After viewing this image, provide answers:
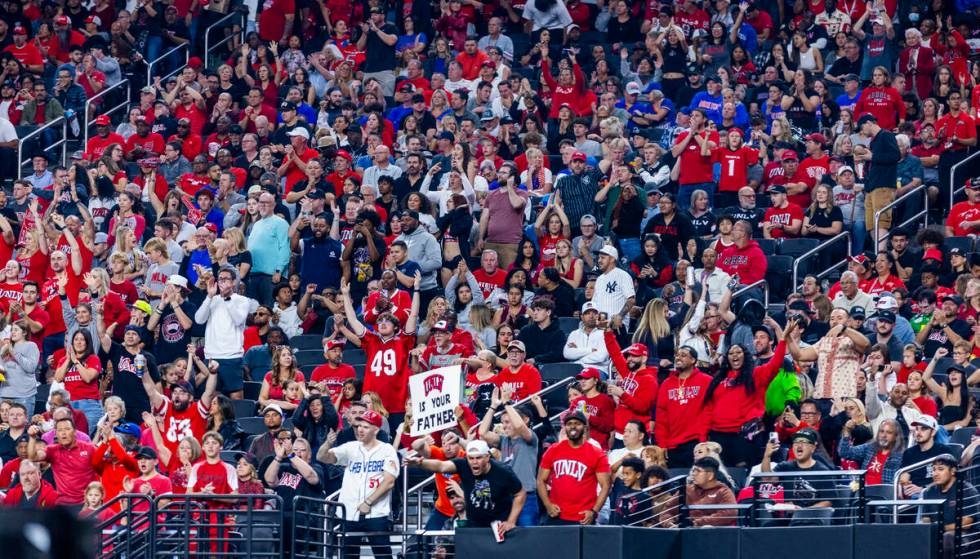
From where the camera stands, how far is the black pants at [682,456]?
41.6 feet

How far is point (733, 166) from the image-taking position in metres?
17.8

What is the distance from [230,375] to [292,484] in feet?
11.1

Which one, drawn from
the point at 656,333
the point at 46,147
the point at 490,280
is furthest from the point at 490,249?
the point at 46,147

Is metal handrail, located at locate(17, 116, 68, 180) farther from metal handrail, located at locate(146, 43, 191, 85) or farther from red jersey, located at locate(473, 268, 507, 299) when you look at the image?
red jersey, located at locate(473, 268, 507, 299)

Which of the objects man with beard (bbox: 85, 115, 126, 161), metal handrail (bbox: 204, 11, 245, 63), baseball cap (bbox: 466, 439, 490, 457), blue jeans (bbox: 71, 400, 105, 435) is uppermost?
metal handrail (bbox: 204, 11, 245, 63)

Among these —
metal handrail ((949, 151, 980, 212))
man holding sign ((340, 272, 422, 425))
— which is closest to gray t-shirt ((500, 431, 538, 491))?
man holding sign ((340, 272, 422, 425))

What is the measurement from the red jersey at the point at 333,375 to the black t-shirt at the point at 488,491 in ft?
11.9

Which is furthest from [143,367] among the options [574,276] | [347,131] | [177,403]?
[347,131]

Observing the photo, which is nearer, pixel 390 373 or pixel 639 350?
pixel 639 350

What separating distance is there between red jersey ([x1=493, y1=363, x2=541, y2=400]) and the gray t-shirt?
133 cm

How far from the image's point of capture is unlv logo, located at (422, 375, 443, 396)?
11359 millimetres

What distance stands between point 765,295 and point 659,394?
3441 mm

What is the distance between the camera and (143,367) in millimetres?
14578

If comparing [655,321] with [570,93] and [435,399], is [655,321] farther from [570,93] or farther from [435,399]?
[570,93]
